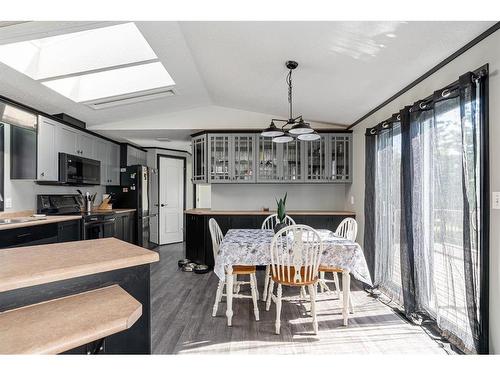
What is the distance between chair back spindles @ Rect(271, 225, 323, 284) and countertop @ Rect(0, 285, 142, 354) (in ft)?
4.64

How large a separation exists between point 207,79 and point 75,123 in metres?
2.32

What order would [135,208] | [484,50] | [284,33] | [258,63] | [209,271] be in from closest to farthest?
[484,50] < [284,33] < [258,63] < [209,271] < [135,208]

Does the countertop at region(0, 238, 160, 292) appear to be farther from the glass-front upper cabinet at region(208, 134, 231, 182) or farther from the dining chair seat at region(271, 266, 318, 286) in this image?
the glass-front upper cabinet at region(208, 134, 231, 182)

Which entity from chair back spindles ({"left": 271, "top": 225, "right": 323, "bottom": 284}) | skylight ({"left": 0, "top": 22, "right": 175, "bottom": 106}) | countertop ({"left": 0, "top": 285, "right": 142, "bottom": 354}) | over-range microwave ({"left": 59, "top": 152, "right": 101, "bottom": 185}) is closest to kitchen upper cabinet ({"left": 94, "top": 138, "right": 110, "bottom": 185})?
over-range microwave ({"left": 59, "top": 152, "right": 101, "bottom": 185})

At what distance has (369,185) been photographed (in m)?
3.52

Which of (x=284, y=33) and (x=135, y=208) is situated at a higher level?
(x=284, y=33)

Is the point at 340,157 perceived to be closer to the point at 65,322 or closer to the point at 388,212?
the point at 388,212

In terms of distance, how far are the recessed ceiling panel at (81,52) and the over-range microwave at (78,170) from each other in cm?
138

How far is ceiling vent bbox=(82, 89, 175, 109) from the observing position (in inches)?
144

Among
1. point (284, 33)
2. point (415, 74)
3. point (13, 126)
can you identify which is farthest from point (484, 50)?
point (13, 126)

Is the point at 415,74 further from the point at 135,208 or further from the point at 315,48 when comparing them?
the point at 135,208

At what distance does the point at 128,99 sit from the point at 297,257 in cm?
312

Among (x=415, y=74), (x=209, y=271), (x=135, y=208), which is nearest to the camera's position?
(x=415, y=74)

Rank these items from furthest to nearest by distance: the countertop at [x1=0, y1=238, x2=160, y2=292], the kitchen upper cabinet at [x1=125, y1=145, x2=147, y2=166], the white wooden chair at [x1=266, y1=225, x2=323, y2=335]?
1. the kitchen upper cabinet at [x1=125, y1=145, x2=147, y2=166]
2. the white wooden chair at [x1=266, y1=225, x2=323, y2=335]
3. the countertop at [x1=0, y1=238, x2=160, y2=292]
